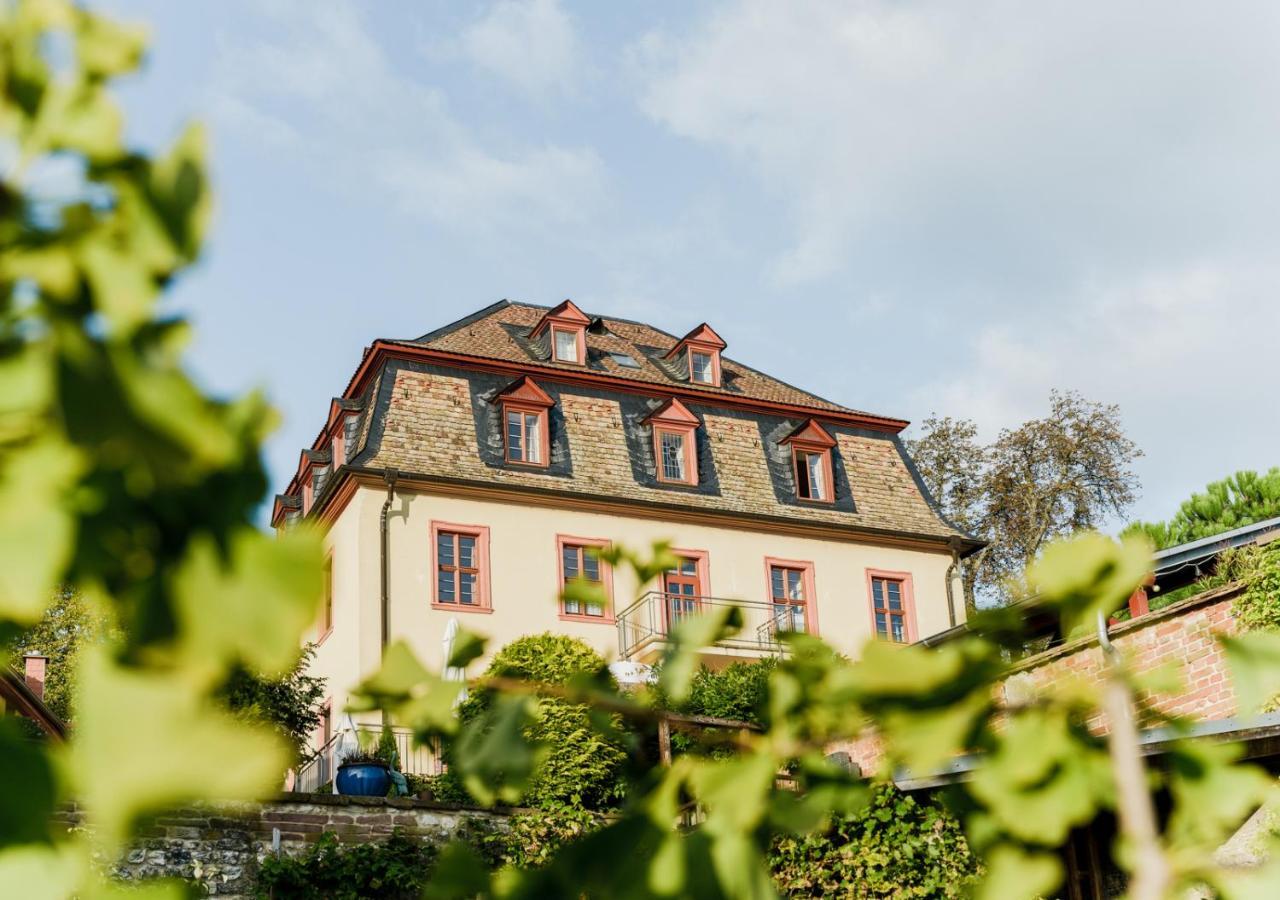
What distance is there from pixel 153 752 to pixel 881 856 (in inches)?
502

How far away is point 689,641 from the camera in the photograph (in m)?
1.06

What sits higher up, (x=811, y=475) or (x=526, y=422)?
(x=526, y=422)

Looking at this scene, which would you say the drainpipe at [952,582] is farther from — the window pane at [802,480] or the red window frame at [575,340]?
the red window frame at [575,340]

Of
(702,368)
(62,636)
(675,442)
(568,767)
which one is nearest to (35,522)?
(568,767)

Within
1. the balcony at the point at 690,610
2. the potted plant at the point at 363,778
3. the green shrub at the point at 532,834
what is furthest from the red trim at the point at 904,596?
the potted plant at the point at 363,778

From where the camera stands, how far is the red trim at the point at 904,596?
2295cm

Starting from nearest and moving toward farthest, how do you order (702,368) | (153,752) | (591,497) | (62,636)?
(153,752)
(591,497)
(702,368)
(62,636)

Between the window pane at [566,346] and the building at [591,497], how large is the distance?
8cm

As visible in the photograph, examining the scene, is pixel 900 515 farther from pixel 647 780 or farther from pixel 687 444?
pixel 647 780

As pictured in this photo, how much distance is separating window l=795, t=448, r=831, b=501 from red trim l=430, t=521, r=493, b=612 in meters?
5.90

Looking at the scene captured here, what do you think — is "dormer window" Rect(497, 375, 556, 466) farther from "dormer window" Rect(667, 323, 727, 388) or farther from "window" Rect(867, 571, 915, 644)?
"window" Rect(867, 571, 915, 644)

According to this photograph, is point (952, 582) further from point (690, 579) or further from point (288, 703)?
point (288, 703)

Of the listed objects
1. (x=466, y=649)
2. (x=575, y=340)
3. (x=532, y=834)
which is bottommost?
(x=466, y=649)

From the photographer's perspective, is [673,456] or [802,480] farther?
[802,480]
